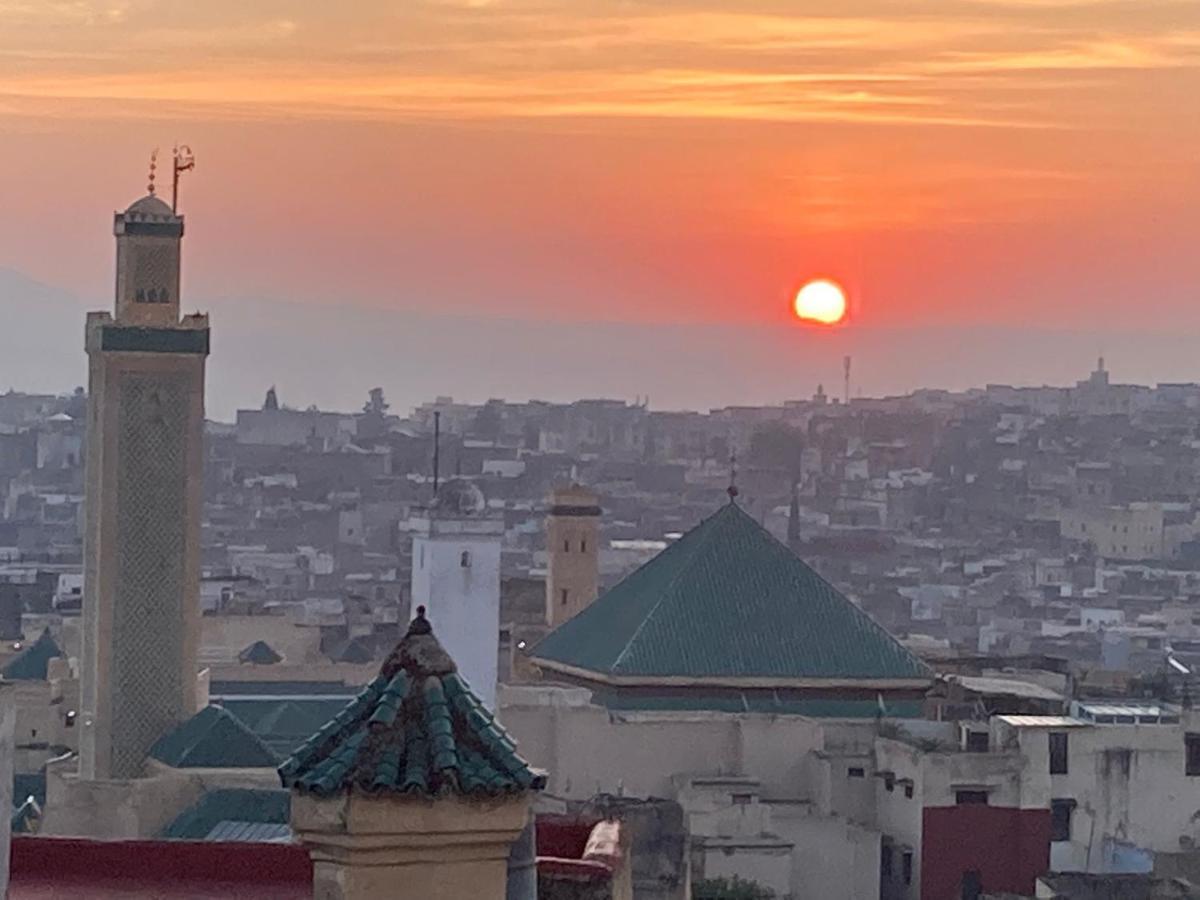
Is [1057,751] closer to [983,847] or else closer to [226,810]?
[983,847]

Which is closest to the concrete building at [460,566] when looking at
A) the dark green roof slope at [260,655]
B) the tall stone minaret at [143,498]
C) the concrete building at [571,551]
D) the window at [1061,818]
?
the tall stone minaret at [143,498]

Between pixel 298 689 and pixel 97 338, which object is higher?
pixel 97 338

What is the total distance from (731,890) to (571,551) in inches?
552

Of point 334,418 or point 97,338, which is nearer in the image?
point 97,338

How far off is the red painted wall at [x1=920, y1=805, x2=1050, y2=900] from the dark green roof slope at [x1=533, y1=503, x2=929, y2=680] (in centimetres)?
305

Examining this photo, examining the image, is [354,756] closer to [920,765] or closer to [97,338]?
[920,765]

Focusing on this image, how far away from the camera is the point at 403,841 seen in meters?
5.96

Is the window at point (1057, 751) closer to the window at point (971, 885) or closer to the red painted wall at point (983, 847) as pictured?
the red painted wall at point (983, 847)

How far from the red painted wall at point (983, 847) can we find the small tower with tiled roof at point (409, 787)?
21638 millimetres

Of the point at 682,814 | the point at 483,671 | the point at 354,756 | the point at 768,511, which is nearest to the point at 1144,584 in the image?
the point at 768,511

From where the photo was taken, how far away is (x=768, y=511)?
11175 cm

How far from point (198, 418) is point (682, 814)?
872cm

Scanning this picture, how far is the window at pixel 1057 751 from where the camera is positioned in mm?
27859

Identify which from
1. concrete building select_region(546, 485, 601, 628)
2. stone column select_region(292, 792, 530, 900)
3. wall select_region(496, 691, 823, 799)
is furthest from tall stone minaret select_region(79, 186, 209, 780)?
stone column select_region(292, 792, 530, 900)
